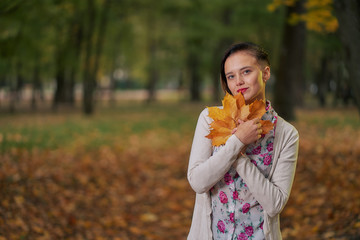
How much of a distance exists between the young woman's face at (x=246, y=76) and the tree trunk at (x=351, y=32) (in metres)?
2.81

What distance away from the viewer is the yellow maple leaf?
5.64ft

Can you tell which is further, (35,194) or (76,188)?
(76,188)

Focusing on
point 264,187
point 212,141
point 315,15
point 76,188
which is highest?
point 315,15

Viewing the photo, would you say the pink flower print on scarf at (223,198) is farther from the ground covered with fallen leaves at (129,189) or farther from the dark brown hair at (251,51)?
the ground covered with fallen leaves at (129,189)

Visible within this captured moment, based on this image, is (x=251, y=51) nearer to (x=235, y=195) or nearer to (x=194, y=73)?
(x=235, y=195)

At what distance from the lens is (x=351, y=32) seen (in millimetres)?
4145

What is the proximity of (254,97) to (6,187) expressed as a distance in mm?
5254

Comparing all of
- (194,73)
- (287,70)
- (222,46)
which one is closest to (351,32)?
(287,70)

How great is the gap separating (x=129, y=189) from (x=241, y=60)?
5.73m

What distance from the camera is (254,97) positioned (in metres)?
1.83

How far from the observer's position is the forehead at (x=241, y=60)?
1809mm

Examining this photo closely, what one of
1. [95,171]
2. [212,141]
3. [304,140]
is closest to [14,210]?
[95,171]

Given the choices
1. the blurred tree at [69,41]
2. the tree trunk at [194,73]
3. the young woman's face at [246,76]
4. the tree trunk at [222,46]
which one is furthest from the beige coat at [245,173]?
the tree trunk at [194,73]

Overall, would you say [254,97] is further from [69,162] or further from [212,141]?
[69,162]
